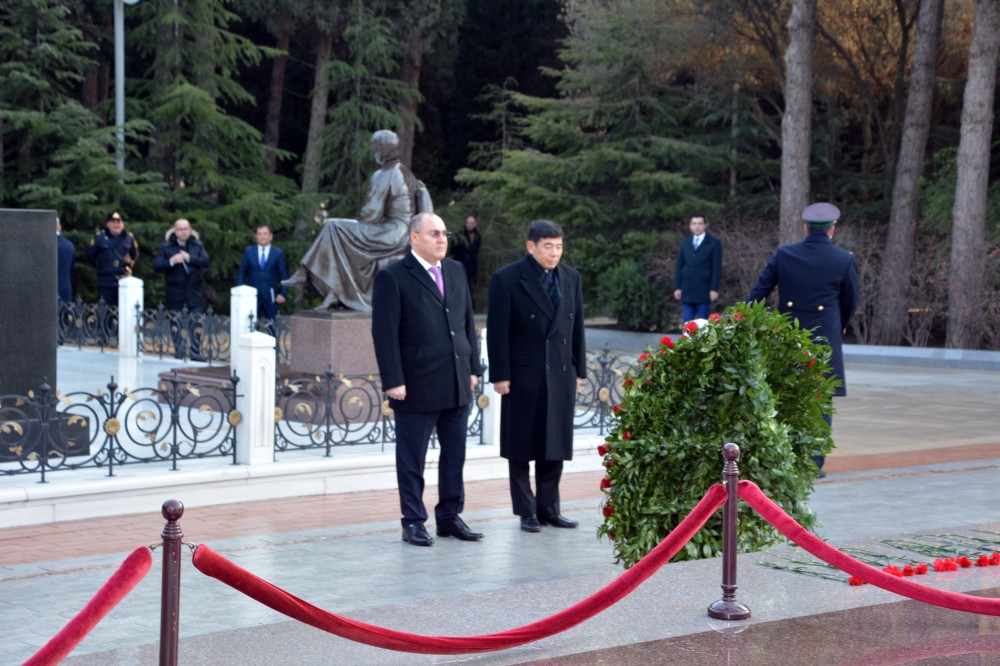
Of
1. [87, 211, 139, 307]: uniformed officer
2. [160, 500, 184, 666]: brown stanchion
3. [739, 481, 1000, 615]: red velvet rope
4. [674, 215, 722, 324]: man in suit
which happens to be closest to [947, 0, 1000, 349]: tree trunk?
[674, 215, 722, 324]: man in suit

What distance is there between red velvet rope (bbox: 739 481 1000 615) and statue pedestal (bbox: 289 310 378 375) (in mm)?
7607

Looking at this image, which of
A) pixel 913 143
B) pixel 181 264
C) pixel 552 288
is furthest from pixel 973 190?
pixel 552 288

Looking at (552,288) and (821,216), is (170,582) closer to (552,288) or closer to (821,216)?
(552,288)

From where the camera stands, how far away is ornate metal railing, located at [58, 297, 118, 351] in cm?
1855

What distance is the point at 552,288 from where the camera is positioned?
8047 mm

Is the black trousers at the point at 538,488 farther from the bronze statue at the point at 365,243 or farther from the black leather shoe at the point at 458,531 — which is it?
the bronze statue at the point at 365,243

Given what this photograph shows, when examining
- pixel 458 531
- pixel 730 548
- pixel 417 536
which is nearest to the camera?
pixel 730 548

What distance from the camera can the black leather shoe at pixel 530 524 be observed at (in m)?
7.99

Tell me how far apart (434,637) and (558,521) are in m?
3.80

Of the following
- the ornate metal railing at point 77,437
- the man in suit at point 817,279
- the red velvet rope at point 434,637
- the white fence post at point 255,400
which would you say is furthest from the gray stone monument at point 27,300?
the red velvet rope at point 434,637

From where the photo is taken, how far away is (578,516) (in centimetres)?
859

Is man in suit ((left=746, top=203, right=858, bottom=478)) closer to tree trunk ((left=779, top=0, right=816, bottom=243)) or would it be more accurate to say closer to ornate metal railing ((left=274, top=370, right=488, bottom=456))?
ornate metal railing ((left=274, top=370, right=488, bottom=456))

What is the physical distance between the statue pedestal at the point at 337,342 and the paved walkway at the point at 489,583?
2.83 meters

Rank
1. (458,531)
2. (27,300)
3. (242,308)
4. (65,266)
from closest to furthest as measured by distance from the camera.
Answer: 1. (458,531)
2. (27,300)
3. (242,308)
4. (65,266)
